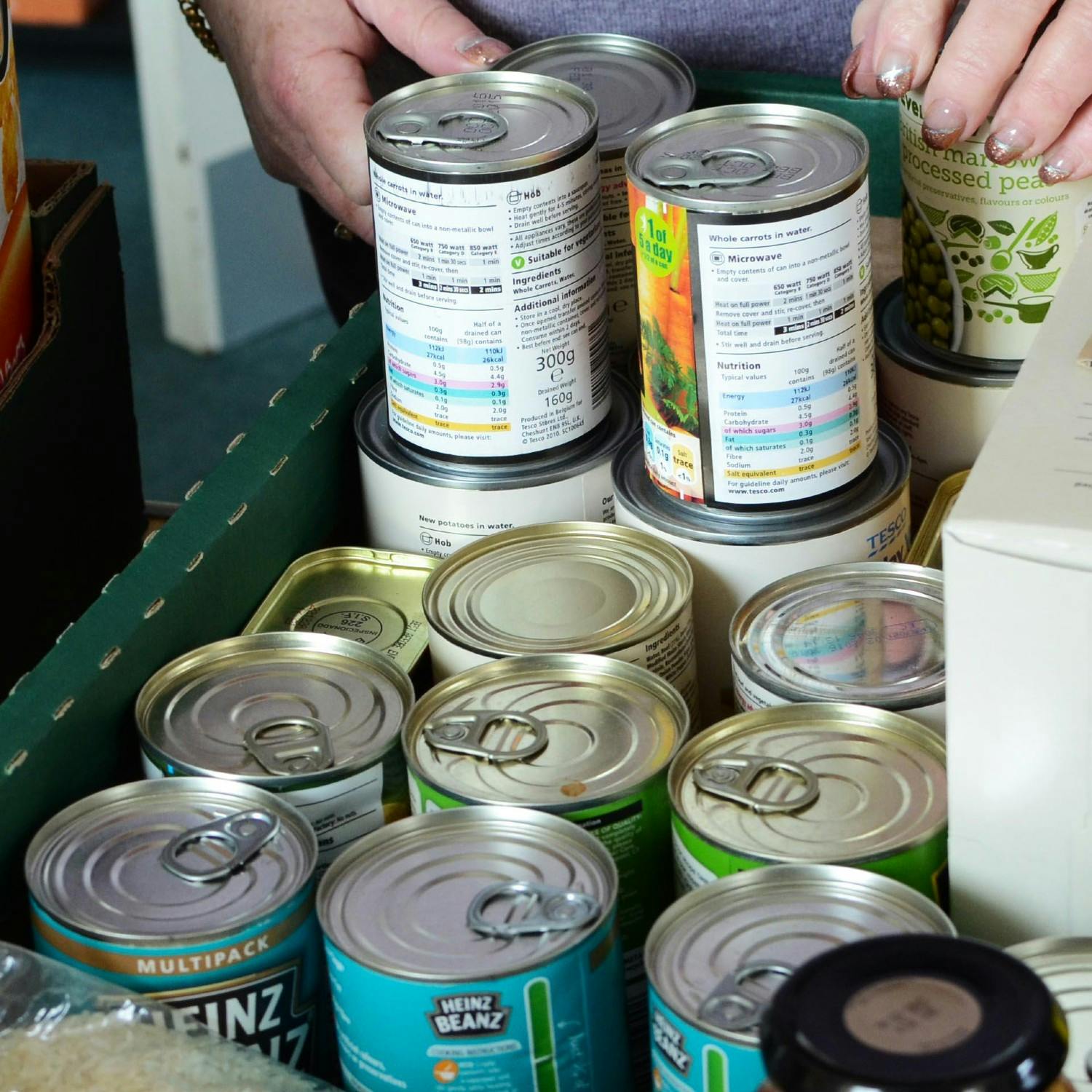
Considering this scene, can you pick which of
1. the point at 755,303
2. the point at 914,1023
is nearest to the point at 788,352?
the point at 755,303

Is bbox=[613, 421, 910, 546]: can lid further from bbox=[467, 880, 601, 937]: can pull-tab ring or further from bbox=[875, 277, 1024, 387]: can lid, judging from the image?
bbox=[467, 880, 601, 937]: can pull-tab ring

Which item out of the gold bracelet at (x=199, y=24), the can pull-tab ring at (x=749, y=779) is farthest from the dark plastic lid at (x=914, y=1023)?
the gold bracelet at (x=199, y=24)

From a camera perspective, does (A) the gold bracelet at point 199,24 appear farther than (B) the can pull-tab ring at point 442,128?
Yes

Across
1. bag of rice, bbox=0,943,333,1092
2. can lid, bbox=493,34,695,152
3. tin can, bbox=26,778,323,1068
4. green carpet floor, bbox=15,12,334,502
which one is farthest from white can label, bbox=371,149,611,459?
green carpet floor, bbox=15,12,334,502

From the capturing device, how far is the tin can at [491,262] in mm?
1019

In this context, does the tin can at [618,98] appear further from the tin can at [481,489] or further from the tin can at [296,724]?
the tin can at [296,724]

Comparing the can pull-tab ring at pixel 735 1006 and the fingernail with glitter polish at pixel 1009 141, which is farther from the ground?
the fingernail with glitter polish at pixel 1009 141

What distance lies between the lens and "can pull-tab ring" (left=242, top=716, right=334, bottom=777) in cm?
92

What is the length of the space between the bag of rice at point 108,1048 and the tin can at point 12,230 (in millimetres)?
533

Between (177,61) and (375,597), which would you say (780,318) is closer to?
(375,597)

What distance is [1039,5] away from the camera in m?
1.13

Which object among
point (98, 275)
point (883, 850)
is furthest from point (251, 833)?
point (98, 275)

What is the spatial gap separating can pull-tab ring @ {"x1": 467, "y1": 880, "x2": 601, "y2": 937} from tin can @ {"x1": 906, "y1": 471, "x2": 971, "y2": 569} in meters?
0.47

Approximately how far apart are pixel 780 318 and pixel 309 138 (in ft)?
1.99
